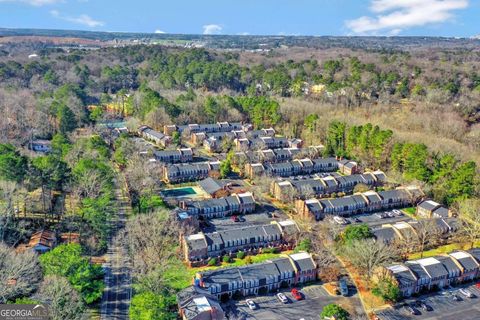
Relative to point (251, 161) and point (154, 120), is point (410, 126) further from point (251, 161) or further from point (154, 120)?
point (154, 120)

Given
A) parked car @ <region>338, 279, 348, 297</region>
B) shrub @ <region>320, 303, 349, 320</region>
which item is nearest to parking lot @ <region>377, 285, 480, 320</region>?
parked car @ <region>338, 279, 348, 297</region>

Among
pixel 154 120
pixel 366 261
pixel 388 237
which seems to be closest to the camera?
pixel 366 261

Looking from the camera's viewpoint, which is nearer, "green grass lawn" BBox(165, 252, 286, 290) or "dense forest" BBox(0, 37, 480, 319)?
"green grass lawn" BBox(165, 252, 286, 290)

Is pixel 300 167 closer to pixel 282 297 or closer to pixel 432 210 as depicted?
pixel 432 210

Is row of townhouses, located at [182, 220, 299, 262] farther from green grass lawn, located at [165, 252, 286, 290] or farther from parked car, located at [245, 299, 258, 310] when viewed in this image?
parked car, located at [245, 299, 258, 310]

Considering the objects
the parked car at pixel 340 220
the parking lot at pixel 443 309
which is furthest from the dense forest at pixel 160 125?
the parking lot at pixel 443 309

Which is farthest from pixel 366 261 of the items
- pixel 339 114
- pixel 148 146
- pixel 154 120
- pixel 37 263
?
pixel 154 120
